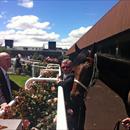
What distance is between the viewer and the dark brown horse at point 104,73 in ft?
14.9

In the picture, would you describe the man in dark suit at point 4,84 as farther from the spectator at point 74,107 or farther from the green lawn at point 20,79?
the green lawn at point 20,79

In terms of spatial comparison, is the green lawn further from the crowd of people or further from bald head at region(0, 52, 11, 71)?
bald head at region(0, 52, 11, 71)

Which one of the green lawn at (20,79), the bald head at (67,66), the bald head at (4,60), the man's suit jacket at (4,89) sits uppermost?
the bald head at (4,60)

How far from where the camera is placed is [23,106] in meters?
5.41

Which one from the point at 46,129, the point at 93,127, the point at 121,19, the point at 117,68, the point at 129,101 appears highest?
the point at 121,19

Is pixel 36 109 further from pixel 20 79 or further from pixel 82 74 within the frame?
pixel 20 79

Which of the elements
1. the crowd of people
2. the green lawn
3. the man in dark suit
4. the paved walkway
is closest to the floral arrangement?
the crowd of people

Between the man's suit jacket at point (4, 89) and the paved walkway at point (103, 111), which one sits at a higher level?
the man's suit jacket at point (4, 89)

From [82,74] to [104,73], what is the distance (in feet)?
1.36

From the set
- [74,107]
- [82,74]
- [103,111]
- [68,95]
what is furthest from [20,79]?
[82,74]

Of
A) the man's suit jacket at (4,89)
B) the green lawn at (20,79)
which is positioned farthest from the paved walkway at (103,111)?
the green lawn at (20,79)

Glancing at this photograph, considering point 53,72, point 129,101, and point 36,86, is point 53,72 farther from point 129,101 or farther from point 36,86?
point 129,101

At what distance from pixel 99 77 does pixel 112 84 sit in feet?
0.66

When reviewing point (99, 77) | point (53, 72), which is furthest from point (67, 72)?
point (53, 72)
